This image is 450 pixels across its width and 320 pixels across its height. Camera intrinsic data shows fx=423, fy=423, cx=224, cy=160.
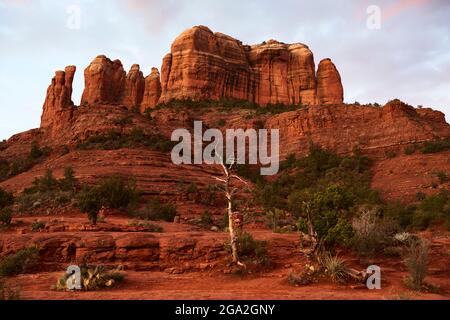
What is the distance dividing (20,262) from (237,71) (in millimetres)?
58052

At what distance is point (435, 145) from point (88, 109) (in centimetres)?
3546

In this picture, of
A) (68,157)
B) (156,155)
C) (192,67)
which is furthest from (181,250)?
(192,67)

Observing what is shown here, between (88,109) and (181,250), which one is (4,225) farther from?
(88,109)

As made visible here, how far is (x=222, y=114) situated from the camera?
53.7 meters

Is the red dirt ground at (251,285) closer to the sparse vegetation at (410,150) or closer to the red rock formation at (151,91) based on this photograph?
the sparse vegetation at (410,150)

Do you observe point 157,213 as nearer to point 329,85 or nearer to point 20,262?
point 20,262

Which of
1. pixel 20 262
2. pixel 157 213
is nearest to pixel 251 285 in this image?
pixel 20 262

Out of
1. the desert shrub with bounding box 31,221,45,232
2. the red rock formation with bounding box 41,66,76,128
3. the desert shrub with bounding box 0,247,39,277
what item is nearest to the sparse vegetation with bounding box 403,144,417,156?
the desert shrub with bounding box 31,221,45,232

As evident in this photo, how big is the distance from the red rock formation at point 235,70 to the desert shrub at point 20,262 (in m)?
50.4

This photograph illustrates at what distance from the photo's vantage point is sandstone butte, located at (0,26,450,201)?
129 ft

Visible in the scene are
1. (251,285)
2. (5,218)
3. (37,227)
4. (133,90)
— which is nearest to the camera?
(251,285)

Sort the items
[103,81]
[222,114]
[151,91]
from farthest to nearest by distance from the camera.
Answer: [151,91] → [103,81] → [222,114]

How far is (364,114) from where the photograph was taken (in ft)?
145

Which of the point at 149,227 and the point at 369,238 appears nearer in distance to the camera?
the point at 369,238
